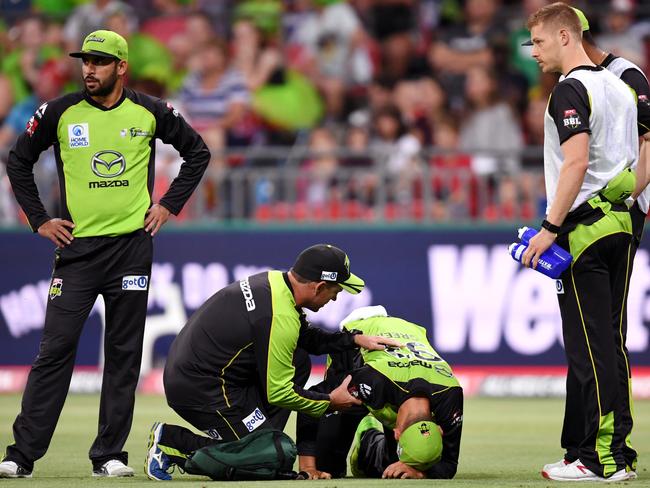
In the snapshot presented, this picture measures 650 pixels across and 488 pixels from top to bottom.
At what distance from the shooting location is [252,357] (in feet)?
26.8

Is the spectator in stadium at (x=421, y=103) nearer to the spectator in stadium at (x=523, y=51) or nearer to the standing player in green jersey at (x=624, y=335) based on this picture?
the spectator in stadium at (x=523, y=51)

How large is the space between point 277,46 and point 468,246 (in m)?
4.73

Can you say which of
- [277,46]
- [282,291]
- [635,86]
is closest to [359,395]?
[282,291]

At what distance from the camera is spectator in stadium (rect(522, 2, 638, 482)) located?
24.1 ft

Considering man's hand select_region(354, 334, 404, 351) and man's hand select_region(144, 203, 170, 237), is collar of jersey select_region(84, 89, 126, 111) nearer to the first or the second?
man's hand select_region(144, 203, 170, 237)

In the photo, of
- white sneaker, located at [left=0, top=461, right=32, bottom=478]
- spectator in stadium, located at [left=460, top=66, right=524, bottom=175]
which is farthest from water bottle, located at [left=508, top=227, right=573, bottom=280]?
spectator in stadium, located at [left=460, top=66, right=524, bottom=175]

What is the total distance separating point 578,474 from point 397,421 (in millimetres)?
1278

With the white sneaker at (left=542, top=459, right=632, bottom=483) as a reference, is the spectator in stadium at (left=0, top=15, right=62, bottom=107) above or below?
above

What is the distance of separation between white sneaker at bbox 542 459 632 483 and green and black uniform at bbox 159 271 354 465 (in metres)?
1.50

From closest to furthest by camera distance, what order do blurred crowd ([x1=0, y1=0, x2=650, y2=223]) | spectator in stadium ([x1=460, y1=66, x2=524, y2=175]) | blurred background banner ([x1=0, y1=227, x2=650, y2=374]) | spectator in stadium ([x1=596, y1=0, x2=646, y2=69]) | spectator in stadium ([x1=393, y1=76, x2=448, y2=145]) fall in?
blurred background banner ([x1=0, y1=227, x2=650, y2=374]), blurred crowd ([x1=0, y1=0, x2=650, y2=223]), spectator in stadium ([x1=460, y1=66, x2=524, y2=175]), spectator in stadium ([x1=393, y1=76, x2=448, y2=145]), spectator in stadium ([x1=596, y1=0, x2=646, y2=69])

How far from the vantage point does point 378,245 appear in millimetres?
15070

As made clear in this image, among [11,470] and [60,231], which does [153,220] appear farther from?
[11,470]

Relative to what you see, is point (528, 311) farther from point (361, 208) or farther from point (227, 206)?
point (227, 206)

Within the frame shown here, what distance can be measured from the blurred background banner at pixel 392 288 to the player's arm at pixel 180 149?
6122 mm
